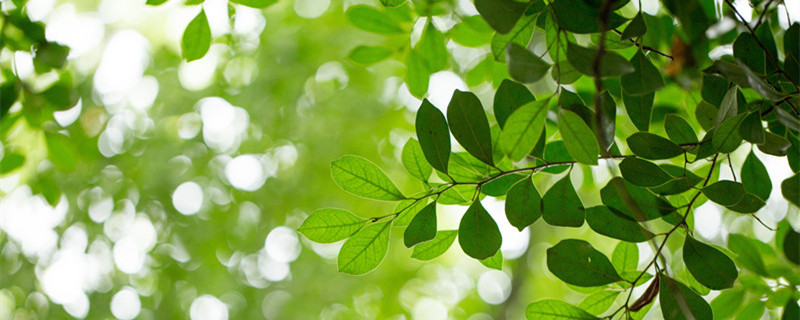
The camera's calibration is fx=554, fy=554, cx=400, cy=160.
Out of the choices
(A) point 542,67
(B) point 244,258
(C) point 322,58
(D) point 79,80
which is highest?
(A) point 542,67

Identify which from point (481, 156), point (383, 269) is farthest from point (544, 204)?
point (383, 269)

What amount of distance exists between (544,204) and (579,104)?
88 millimetres

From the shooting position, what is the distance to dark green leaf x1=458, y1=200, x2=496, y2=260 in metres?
0.44

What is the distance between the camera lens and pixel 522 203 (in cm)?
44

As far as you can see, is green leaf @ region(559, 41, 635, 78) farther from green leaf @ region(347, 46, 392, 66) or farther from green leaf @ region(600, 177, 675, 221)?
green leaf @ region(347, 46, 392, 66)

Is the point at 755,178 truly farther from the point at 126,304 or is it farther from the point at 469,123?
the point at 126,304

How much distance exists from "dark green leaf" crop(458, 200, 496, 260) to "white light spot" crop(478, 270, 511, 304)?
102 inches

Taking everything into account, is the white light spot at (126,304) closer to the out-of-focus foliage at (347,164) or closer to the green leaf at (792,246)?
the out-of-focus foliage at (347,164)

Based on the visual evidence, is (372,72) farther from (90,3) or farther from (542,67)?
(542,67)

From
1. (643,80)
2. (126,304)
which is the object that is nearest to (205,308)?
(126,304)

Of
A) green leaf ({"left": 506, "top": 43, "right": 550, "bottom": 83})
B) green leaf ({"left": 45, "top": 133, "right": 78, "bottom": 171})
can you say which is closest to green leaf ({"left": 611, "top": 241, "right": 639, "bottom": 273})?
green leaf ({"left": 506, "top": 43, "right": 550, "bottom": 83})

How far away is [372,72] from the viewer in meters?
2.36

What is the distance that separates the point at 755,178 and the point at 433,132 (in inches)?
12.4

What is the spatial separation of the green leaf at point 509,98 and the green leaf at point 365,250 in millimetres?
138
